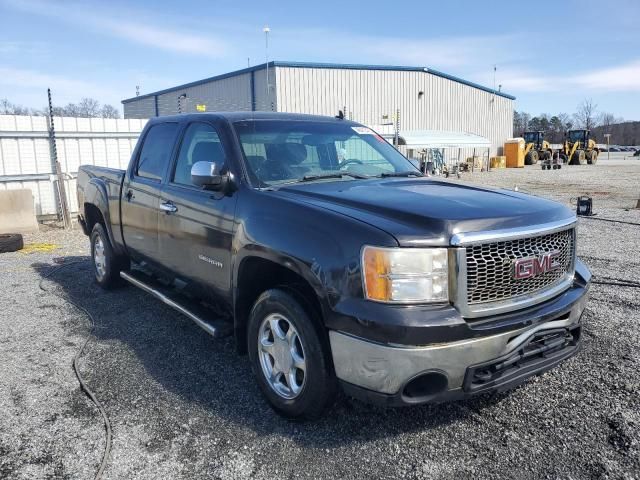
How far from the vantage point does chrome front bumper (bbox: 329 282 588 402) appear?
249 cm

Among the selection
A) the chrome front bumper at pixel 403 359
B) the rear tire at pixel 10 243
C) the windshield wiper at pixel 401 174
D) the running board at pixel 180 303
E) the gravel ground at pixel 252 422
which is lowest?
the gravel ground at pixel 252 422

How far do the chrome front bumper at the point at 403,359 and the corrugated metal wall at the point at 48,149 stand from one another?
10956mm

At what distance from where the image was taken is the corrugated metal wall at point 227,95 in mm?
28447

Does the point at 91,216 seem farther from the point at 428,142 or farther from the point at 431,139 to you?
the point at 431,139

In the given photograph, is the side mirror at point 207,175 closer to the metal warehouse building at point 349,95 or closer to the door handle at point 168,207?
the door handle at point 168,207

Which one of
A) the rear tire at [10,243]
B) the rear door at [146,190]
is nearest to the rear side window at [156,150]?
the rear door at [146,190]

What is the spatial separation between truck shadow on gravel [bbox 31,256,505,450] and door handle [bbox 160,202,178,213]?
3.82 feet

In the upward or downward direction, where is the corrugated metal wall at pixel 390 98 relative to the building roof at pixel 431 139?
upward

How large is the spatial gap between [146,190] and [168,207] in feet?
2.11

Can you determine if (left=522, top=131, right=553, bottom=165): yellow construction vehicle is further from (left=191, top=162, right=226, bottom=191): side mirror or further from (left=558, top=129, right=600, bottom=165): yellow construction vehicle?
(left=191, top=162, right=226, bottom=191): side mirror

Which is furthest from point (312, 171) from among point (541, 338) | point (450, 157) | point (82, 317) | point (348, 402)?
point (450, 157)

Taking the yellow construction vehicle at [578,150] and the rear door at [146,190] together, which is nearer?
the rear door at [146,190]

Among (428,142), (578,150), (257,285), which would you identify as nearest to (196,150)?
(257,285)

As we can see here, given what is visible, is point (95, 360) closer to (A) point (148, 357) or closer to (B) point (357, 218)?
(A) point (148, 357)
